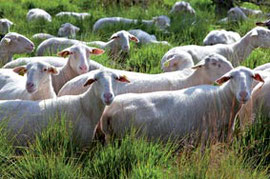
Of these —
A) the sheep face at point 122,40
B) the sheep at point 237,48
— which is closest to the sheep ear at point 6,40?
the sheep face at point 122,40

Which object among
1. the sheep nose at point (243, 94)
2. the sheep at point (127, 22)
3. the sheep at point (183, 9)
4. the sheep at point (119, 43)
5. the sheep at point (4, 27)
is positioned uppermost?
the sheep nose at point (243, 94)

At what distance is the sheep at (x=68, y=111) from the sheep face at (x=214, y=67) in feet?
4.73

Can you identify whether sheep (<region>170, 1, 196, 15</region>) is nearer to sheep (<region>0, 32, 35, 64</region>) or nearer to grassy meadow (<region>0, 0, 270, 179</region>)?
sheep (<region>0, 32, 35, 64</region>)

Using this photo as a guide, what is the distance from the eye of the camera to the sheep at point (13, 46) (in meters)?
7.62

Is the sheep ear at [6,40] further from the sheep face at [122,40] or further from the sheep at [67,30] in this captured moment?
the sheep at [67,30]

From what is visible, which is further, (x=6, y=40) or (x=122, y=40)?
(x=122, y=40)

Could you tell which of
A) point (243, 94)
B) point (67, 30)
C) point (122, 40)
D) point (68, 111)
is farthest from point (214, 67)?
point (67, 30)

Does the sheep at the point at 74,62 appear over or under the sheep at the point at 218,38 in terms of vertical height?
over

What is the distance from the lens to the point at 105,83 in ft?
14.6

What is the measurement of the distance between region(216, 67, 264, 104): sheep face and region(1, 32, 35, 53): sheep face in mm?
3798

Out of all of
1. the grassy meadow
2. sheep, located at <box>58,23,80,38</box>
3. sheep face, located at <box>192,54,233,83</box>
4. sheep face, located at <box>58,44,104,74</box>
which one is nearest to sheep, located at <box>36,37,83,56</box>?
sheep, located at <box>58,23,80,38</box>

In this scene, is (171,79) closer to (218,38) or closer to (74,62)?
(74,62)

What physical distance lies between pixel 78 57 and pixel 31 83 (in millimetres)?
1240

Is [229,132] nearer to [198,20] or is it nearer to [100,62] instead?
[100,62]
